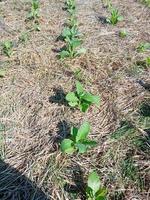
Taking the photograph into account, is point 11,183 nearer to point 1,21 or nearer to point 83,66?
point 83,66

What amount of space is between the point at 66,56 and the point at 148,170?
1.81 meters

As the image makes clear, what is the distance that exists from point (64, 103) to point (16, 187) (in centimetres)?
99

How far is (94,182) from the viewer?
217 centimetres

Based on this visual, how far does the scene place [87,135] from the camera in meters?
2.65

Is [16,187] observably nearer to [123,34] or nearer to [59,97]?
[59,97]

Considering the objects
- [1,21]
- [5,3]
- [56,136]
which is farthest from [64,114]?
[5,3]

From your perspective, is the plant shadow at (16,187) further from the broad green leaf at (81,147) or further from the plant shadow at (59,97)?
the plant shadow at (59,97)

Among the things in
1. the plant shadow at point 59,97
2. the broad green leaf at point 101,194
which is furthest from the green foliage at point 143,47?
the broad green leaf at point 101,194

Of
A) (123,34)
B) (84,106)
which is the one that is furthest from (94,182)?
(123,34)

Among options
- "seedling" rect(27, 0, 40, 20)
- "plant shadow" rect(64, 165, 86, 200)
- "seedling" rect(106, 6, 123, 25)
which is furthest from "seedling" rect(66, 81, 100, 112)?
"seedling" rect(27, 0, 40, 20)

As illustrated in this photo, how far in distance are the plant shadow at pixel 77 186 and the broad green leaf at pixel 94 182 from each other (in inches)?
4.7

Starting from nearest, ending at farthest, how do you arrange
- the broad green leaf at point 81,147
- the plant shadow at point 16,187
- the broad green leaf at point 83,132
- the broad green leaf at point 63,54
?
the plant shadow at point 16,187, the broad green leaf at point 81,147, the broad green leaf at point 83,132, the broad green leaf at point 63,54

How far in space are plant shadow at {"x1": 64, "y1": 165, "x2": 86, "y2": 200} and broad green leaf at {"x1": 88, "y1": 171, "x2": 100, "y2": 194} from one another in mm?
119

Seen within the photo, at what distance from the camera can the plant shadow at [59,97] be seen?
10.1 feet
